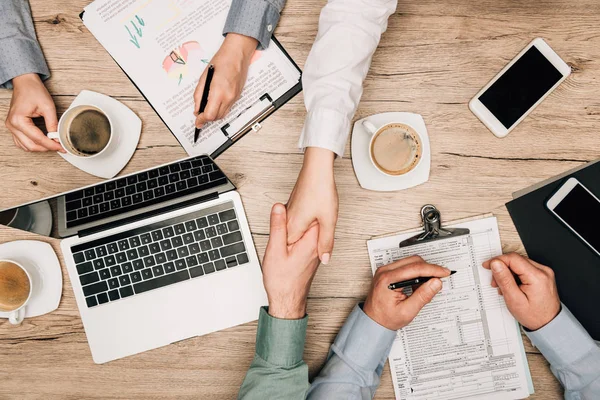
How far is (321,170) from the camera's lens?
84 centimetres

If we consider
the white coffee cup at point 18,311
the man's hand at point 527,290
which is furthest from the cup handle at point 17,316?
the man's hand at point 527,290

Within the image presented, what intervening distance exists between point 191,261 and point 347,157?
0.40m

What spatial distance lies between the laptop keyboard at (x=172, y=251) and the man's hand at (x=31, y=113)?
0.83ft

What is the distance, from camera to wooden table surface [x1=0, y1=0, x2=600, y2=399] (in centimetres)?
95

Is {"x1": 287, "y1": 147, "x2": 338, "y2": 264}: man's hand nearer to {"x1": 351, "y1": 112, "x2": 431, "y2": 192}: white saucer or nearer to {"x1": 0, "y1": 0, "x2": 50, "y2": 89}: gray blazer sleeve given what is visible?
{"x1": 351, "y1": 112, "x2": 431, "y2": 192}: white saucer

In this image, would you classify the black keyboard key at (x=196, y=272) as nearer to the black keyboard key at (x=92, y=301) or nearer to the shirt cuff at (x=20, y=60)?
the black keyboard key at (x=92, y=301)

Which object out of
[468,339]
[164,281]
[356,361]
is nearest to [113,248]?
[164,281]

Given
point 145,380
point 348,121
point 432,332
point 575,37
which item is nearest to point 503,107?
point 575,37

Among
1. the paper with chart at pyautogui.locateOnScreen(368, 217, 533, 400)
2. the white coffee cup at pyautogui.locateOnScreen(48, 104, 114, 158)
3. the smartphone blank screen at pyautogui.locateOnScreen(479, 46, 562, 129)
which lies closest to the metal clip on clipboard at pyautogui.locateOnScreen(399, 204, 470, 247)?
the paper with chart at pyautogui.locateOnScreen(368, 217, 533, 400)

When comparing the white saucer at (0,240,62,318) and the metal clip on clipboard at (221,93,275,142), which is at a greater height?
the metal clip on clipboard at (221,93,275,142)

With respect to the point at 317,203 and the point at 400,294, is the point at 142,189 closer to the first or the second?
the point at 317,203

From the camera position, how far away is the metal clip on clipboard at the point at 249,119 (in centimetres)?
96

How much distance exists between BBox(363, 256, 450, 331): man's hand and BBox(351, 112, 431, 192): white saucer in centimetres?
16

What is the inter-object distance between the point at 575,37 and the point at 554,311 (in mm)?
587
